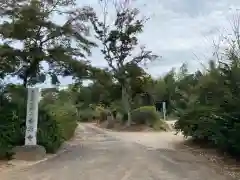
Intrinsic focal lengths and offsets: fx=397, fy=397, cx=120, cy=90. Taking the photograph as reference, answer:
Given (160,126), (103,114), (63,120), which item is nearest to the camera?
(63,120)

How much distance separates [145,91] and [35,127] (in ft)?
78.1

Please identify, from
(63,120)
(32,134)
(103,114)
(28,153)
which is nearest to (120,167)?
(28,153)

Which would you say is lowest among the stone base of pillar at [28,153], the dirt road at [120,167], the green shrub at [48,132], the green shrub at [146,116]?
the dirt road at [120,167]

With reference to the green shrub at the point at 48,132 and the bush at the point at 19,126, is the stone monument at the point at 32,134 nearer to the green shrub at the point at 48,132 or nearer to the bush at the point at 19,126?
the bush at the point at 19,126

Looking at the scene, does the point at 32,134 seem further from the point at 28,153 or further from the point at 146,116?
the point at 146,116

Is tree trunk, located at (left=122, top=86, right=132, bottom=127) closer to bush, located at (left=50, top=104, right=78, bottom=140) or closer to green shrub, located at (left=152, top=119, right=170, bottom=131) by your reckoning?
green shrub, located at (left=152, top=119, right=170, bottom=131)

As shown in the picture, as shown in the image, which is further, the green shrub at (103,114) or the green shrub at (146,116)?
the green shrub at (103,114)

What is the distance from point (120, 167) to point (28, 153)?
132 inches

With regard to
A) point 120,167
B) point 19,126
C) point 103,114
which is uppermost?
point 103,114

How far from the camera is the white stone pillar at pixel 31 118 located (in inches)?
479

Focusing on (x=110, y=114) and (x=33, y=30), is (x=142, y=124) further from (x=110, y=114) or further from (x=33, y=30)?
(x=33, y=30)

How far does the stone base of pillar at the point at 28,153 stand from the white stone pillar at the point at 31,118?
32 cm

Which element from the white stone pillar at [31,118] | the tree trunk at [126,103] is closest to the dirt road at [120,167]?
the white stone pillar at [31,118]

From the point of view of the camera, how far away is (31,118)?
1230cm
